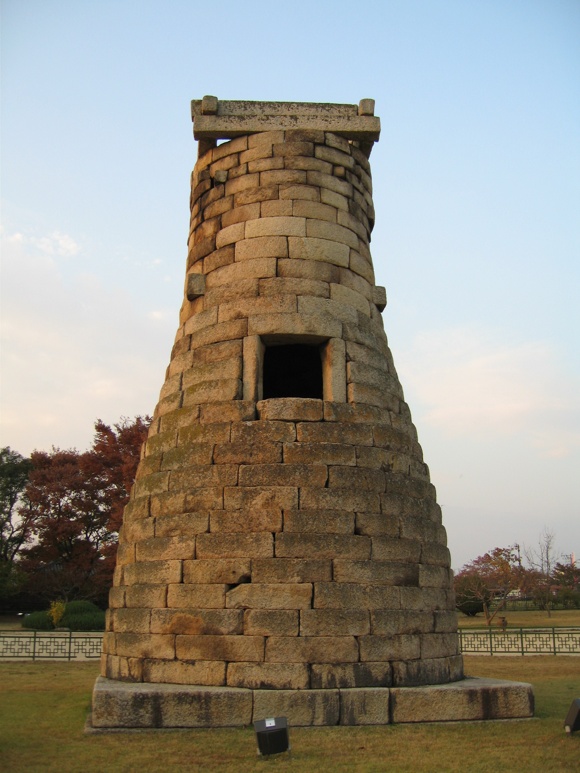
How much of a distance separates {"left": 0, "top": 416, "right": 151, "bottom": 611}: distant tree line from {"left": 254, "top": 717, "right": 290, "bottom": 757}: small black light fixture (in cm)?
2302

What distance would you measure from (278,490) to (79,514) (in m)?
25.0

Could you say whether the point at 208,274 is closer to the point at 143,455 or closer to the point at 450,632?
the point at 143,455

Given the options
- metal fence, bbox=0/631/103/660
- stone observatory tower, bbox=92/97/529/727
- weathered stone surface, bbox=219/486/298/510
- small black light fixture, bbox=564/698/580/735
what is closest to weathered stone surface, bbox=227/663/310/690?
stone observatory tower, bbox=92/97/529/727

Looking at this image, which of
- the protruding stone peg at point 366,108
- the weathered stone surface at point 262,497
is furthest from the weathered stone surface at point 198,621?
the protruding stone peg at point 366,108

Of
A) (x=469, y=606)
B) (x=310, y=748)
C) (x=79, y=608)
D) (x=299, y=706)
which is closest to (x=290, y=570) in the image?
(x=299, y=706)

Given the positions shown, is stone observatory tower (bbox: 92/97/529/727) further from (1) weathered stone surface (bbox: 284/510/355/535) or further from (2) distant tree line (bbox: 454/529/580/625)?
(2) distant tree line (bbox: 454/529/580/625)

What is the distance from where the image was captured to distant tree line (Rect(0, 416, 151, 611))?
2902 centimetres

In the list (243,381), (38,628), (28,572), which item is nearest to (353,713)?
(243,381)

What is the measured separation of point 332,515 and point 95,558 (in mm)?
24207

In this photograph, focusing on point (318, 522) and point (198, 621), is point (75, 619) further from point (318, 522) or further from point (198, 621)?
point (318, 522)

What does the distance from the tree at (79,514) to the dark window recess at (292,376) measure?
18458 millimetres

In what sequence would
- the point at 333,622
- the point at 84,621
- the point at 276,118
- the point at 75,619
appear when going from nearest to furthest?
the point at 333,622, the point at 276,118, the point at 84,621, the point at 75,619

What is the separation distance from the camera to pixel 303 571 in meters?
7.29

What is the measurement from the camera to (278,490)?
761cm
